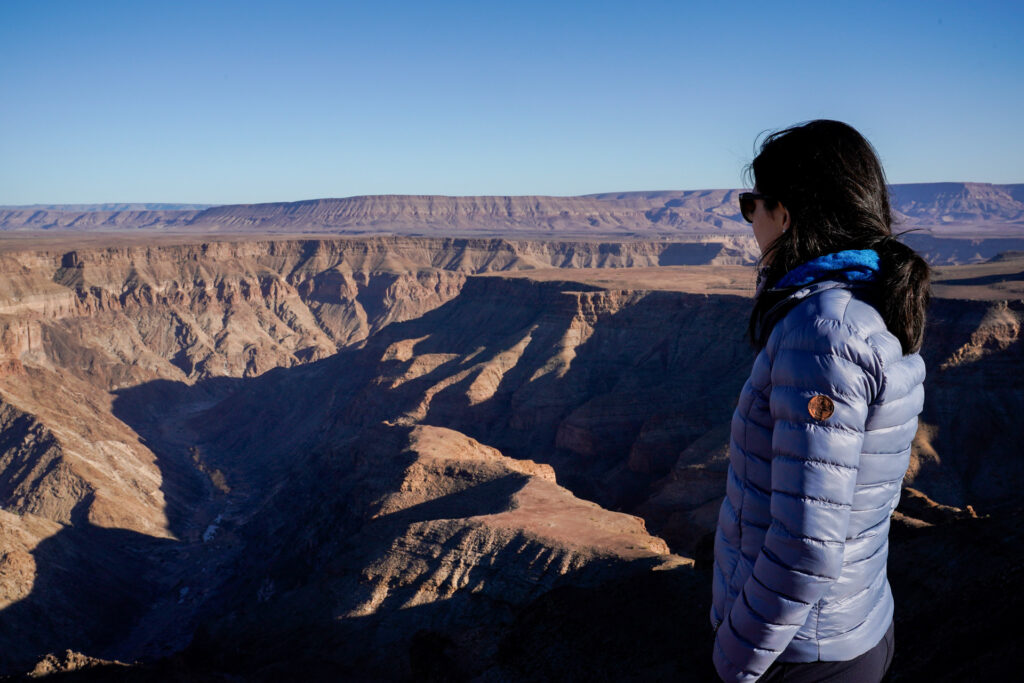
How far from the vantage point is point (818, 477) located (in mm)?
3184

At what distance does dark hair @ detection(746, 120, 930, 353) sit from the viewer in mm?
3752

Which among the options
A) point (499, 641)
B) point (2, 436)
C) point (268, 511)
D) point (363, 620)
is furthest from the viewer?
point (2, 436)

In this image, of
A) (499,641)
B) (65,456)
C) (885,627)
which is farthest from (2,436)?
(885,627)

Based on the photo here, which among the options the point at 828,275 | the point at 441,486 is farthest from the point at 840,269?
the point at 441,486

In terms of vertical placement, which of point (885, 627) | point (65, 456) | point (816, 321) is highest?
point (816, 321)

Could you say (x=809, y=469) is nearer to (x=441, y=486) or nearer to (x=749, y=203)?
(x=749, y=203)

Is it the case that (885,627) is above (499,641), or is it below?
above

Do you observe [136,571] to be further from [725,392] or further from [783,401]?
[783,401]

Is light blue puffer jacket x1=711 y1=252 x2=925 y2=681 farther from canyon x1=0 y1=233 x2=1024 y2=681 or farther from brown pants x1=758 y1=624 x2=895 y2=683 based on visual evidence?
canyon x1=0 y1=233 x2=1024 y2=681

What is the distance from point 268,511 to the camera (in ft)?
160

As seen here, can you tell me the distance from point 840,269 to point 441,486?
32605 mm

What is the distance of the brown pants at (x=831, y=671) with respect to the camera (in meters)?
3.68

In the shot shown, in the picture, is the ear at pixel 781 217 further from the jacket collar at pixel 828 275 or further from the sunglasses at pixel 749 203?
the jacket collar at pixel 828 275

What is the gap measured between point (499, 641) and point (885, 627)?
20.4 metres
